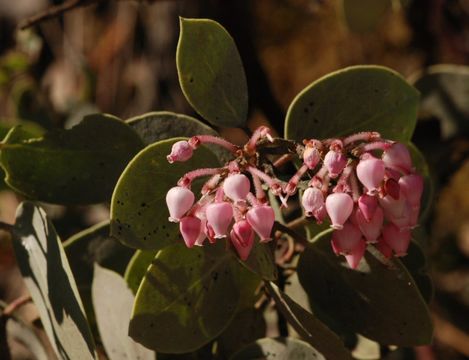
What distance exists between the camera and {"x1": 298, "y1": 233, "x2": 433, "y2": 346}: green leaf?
0.90 m

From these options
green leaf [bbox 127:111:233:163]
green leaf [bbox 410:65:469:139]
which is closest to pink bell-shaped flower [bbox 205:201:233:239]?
green leaf [bbox 127:111:233:163]

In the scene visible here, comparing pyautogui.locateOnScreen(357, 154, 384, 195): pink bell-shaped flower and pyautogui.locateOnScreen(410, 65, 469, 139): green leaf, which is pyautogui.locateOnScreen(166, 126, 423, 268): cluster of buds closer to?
pyautogui.locateOnScreen(357, 154, 384, 195): pink bell-shaped flower

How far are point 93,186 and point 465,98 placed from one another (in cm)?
74

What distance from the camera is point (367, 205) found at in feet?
2.56

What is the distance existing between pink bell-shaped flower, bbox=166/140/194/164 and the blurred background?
0.78 meters

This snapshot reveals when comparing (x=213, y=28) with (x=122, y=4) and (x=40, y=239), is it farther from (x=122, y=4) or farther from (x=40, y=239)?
(x=122, y=4)

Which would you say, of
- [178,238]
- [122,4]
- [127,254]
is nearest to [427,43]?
[122,4]

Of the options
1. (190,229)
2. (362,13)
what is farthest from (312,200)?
(362,13)

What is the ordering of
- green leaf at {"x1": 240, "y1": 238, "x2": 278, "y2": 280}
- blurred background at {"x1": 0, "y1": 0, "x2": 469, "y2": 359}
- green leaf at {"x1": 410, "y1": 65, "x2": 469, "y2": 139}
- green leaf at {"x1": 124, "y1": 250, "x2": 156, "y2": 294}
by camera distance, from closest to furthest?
green leaf at {"x1": 240, "y1": 238, "x2": 278, "y2": 280} → green leaf at {"x1": 124, "y1": 250, "x2": 156, "y2": 294} → green leaf at {"x1": 410, "y1": 65, "x2": 469, "y2": 139} → blurred background at {"x1": 0, "y1": 0, "x2": 469, "y2": 359}

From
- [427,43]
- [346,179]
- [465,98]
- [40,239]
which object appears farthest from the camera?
[427,43]

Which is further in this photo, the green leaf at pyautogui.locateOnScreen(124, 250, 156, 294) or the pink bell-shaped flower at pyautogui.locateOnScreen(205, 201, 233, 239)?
the green leaf at pyautogui.locateOnScreen(124, 250, 156, 294)

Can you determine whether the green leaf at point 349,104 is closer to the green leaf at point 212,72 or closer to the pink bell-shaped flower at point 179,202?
the green leaf at point 212,72

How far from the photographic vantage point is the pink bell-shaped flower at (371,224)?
2.61ft

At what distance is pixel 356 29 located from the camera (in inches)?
59.3
